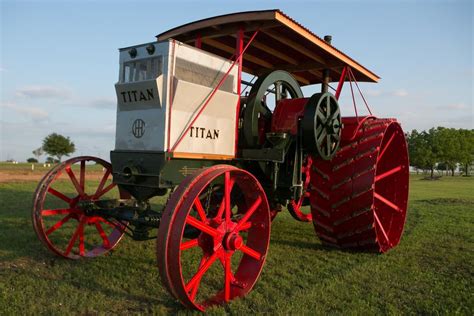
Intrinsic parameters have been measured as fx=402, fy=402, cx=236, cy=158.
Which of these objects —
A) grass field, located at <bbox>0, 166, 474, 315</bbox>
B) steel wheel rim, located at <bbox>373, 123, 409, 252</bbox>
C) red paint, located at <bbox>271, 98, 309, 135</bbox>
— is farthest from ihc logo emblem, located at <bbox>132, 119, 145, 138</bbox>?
steel wheel rim, located at <bbox>373, 123, 409, 252</bbox>

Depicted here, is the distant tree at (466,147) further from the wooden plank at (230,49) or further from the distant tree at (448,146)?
the wooden plank at (230,49)

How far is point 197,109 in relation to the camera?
429cm

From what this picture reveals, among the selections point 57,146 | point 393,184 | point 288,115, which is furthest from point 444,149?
point 57,146

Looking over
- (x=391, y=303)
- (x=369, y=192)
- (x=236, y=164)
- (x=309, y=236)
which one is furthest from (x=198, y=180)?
(x=309, y=236)

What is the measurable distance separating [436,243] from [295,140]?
3448 millimetres

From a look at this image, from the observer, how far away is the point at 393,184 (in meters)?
6.73

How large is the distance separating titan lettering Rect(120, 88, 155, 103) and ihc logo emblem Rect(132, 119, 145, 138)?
24 centimetres

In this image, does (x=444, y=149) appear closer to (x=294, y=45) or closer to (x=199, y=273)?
(x=294, y=45)

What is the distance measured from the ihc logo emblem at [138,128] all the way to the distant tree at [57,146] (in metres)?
68.9

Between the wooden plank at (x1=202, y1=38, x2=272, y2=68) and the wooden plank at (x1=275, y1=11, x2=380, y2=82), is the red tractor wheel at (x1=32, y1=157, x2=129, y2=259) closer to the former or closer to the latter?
the wooden plank at (x1=202, y1=38, x2=272, y2=68)

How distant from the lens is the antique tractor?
3.83 meters

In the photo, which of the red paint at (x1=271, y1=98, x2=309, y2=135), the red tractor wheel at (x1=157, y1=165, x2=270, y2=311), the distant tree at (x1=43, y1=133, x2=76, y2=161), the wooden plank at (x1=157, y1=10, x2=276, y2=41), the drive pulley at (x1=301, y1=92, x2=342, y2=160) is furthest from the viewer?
the distant tree at (x1=43, y1=133, x2=76, y2=161)

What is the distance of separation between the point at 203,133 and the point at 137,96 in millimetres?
808

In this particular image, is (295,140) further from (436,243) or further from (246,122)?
(436,243)
